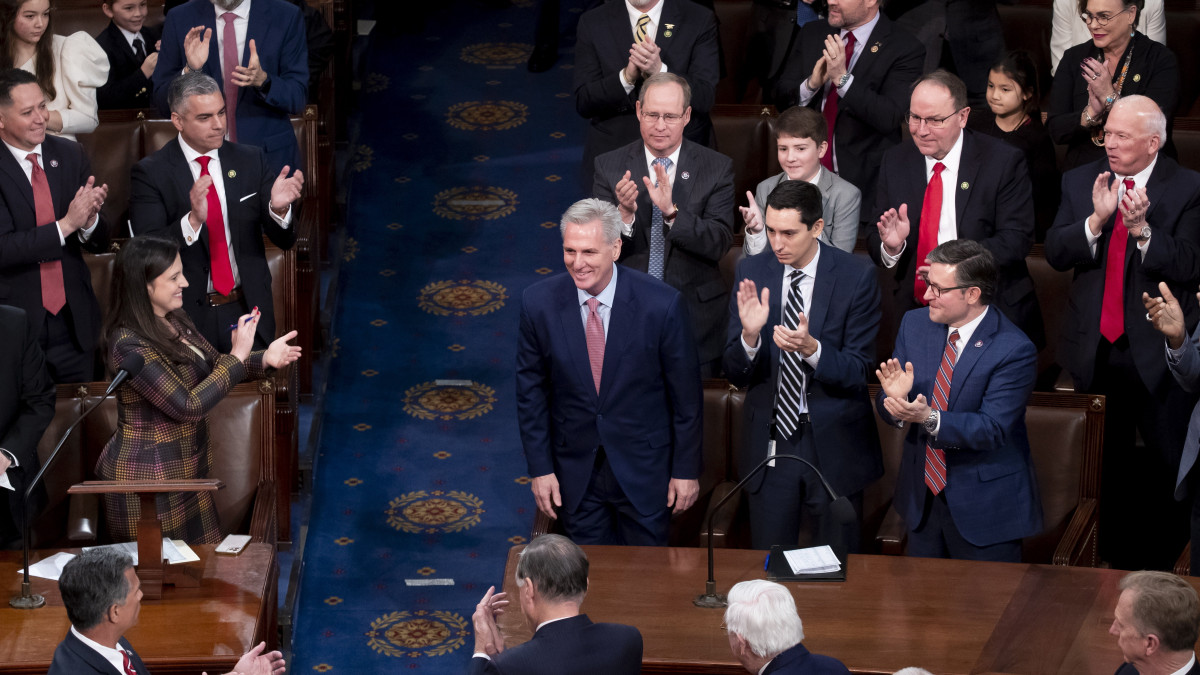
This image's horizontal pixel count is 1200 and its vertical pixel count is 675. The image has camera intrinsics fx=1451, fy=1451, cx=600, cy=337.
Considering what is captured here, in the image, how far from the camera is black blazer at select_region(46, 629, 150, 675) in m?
2.84

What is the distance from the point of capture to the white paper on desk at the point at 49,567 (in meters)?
3.54

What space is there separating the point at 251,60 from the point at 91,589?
2.70m

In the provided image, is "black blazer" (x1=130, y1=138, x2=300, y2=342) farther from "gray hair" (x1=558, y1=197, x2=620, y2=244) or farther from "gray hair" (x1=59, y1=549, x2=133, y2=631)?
"gray hair" (x1=59, y1=549, x2=133, y2=631)

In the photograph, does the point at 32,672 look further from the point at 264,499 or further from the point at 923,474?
the point at 923,474

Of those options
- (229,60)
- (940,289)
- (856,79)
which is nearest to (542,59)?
(229,60)

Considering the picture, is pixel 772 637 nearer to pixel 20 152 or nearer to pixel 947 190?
pixel 947 190

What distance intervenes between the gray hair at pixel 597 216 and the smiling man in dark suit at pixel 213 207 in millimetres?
1120

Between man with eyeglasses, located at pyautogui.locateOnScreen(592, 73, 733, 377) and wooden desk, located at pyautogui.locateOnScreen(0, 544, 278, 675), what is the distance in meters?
1.50

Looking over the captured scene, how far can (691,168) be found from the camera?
176 inches

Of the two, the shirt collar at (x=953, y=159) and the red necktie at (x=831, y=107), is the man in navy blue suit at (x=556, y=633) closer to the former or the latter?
the shirt collar at (x=953, y=159)

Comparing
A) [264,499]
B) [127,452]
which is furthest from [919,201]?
[127,452]

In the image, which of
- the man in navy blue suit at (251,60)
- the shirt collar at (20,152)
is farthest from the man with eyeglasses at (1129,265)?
the shirt collar at (20,152)

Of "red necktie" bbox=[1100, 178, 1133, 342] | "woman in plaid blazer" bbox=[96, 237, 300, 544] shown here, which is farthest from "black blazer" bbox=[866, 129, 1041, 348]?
"woman in plaid blazer" bbox=[96, 237, 300, 544]

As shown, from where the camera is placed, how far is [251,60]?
512cm
